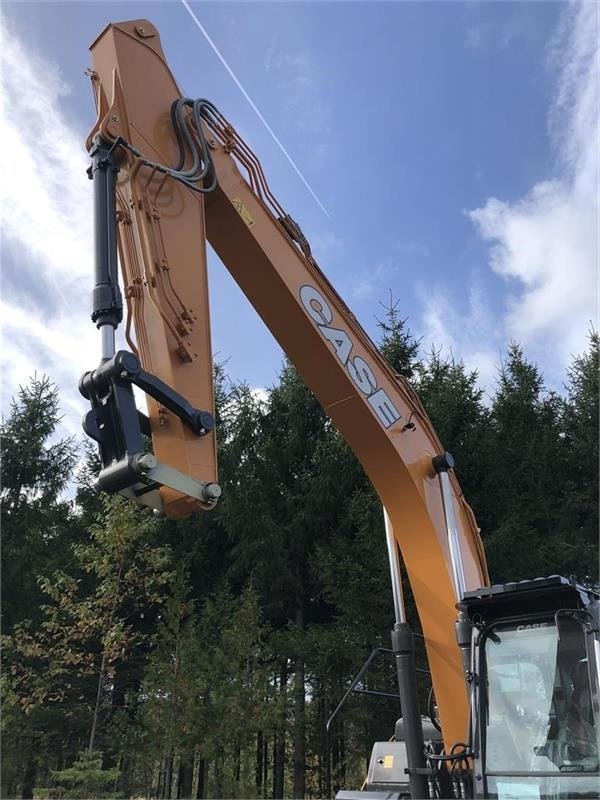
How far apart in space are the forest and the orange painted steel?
5.92m

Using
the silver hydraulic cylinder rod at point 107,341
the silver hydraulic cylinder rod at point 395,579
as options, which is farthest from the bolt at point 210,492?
the silver hydraulic cylinder rod at point 395,579

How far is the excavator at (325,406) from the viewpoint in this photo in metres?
3.47

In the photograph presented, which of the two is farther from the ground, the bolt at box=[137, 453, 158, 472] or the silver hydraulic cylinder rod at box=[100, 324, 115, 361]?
the silver hydraulic cylinder rod at box=[100, 324, 115, 361]

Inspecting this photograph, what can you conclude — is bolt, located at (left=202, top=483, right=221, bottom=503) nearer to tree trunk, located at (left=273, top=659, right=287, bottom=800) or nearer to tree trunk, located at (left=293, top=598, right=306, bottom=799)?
tree trunk, located at (left=293, top=598, right=306, bottom=799)

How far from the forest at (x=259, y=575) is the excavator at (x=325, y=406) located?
19.6ft

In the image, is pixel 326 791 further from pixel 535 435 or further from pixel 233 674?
pixel 535 435

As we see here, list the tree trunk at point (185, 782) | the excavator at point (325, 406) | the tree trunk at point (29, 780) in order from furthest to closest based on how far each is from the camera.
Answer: the tree trunk at point (29, 780)
the tree trunk at point (185, 782)
the excavator at point (325, 406)

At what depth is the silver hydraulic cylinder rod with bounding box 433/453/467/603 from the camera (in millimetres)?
4867

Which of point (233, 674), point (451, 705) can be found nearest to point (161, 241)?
point (451, 705)

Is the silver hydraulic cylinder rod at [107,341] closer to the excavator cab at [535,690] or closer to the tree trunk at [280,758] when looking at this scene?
the excavator cab at [535,690]

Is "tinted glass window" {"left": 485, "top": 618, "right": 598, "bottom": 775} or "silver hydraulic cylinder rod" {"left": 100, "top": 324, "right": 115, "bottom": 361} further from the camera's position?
"tinted glass window" {"left": 485, "top": 618, "right": 598, "bottom": 775}

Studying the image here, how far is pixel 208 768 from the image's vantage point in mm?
12758

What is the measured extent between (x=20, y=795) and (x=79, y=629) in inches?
295

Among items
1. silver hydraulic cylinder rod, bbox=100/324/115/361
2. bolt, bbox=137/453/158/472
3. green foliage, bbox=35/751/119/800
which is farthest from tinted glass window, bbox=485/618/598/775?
green foliage, bbox=35/751/119/800
